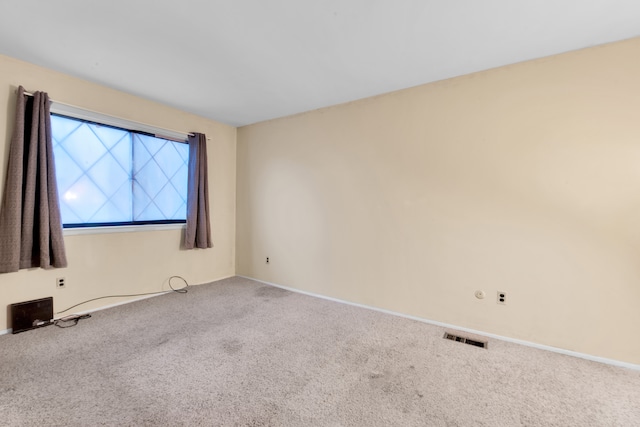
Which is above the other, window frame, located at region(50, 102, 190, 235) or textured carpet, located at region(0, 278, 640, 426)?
window frame, located at region(50, 102, 190, 235)

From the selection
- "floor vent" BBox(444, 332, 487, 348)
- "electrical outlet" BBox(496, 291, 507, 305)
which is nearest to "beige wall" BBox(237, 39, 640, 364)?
"electrical outlet" BBox(496, 291, 507, 305)

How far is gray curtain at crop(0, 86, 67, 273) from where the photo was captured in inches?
86.4

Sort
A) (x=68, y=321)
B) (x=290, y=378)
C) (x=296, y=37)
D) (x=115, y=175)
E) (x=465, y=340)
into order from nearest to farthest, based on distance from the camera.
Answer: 1. (x=290, y=378)
2. (x=296, y=37)
3. (x=465, y=340)
4. (x=68, y=321)
5. (x=115, y=175)

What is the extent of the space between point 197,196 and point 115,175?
2.85 feet

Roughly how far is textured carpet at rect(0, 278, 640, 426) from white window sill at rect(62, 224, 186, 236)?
0.85 metres

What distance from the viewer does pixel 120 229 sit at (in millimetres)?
2930

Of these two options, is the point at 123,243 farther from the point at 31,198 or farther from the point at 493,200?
the point at 493,200

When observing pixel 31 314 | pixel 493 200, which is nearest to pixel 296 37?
pixel 493 200

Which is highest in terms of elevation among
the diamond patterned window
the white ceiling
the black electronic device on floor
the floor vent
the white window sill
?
the white ceiling

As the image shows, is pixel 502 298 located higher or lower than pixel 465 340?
higher

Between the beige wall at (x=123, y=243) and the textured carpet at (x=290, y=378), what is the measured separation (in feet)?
1.32

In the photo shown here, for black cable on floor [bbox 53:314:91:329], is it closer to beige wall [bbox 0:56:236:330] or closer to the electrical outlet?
beige wall [bbox 0:56:236:330]

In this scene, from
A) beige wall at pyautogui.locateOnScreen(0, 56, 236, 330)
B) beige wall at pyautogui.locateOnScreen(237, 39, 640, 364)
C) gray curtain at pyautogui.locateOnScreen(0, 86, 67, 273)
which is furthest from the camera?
beige wall at pyautogui.locateOnScreen(0, 56, 236, 330)

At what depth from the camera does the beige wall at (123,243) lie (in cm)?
230
